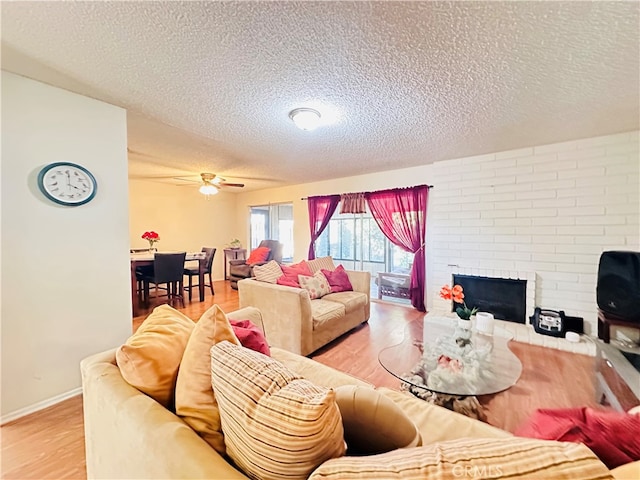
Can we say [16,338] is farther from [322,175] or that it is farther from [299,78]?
[322,175]

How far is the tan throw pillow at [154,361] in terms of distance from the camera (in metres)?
0.92

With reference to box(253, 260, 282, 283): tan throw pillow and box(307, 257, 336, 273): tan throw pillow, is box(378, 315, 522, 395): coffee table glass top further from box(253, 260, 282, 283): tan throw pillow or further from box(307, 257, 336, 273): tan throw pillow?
box(307, 257, 336, 273): tan throw pillow

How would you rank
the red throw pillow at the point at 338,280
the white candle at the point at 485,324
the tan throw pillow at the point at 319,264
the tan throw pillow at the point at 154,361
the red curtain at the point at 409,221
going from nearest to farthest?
the tan throw pillow at the point at 154,361 < the white candle at the point at 485,324 < the red throw pillow at the point at 338,280 < the tan throw pillow at the point at 319,264 < the red curtain at the point at 409,221

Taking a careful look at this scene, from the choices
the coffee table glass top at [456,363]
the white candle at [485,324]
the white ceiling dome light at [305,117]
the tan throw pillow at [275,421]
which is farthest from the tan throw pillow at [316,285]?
the tan throw pillow at [275,421]

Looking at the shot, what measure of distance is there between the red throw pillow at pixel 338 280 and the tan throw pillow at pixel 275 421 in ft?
8.78

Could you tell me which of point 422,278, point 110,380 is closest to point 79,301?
point 110,380

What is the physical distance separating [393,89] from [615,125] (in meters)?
2.43

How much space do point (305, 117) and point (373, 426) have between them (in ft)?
7.08

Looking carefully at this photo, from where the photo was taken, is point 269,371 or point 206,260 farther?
point 206,260

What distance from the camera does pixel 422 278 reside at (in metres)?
4.12

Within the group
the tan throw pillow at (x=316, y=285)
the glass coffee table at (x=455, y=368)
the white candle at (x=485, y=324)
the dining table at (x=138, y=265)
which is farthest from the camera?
the dining table at (x=138, y=265)

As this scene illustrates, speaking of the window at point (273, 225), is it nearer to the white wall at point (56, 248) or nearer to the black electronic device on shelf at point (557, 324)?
the white wall at point (56, 248)

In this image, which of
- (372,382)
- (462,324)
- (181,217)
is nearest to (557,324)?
(462,324)

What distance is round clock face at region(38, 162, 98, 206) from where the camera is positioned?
179 centimetres
